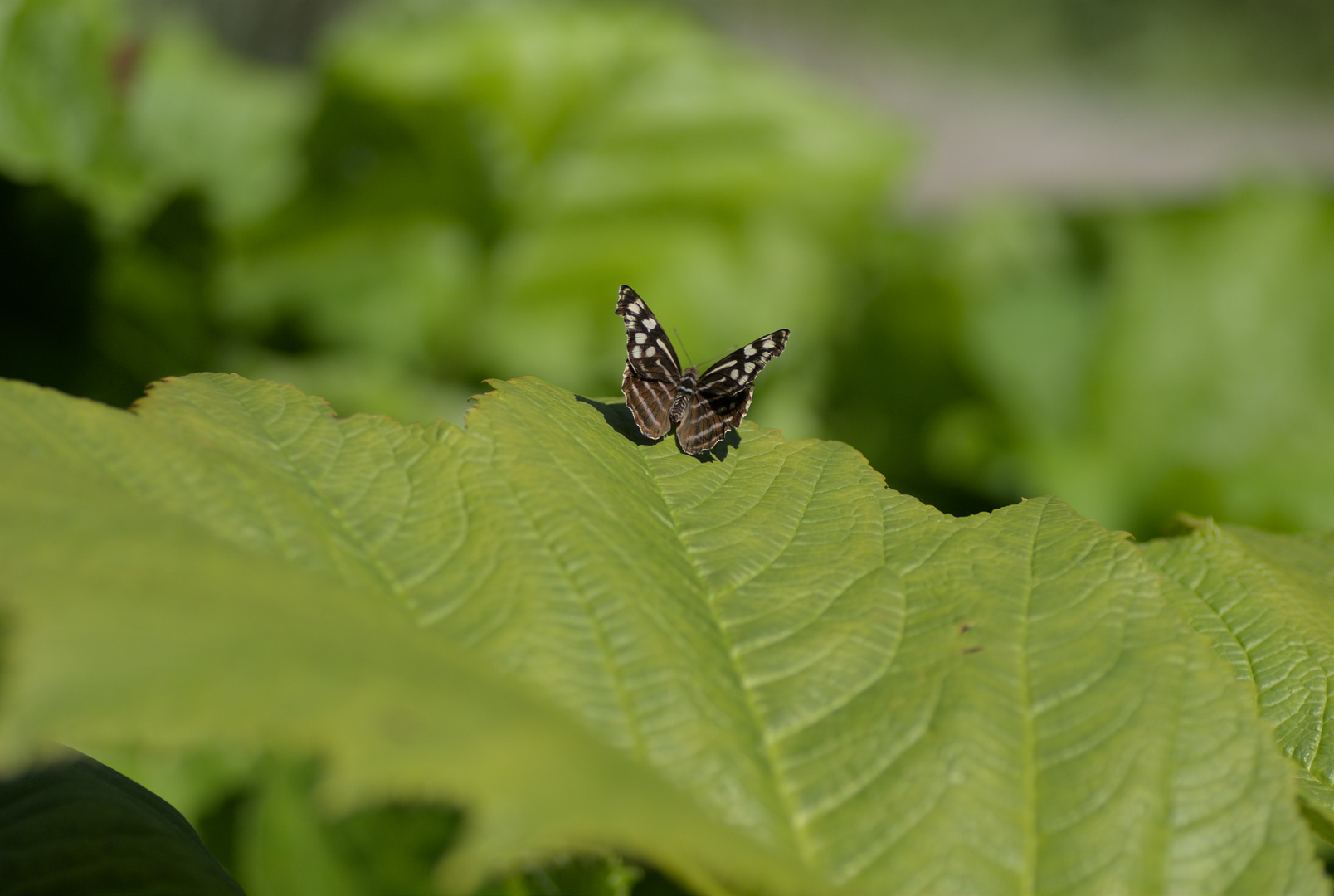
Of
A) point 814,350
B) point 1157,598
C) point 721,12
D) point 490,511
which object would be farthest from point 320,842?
point 721,12

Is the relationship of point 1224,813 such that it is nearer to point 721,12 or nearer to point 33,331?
point 33,331

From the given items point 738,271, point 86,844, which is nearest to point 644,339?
point 86,844

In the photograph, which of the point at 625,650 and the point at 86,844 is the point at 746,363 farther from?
the point at 86,844

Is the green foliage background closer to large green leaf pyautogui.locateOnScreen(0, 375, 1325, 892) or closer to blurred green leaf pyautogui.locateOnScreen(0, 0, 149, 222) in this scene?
blurred green leaf pyautogui.locateOnScreen(0, 0, 149, 222)

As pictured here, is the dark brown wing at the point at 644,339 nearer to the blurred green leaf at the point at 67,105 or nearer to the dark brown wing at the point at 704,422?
the dark brown wing at the point at 704,422

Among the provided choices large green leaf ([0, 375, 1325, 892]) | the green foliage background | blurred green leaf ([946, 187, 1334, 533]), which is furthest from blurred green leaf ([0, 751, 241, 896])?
blurred green leaf ([946, 187, 1334, 533])

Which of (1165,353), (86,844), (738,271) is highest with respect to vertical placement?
(1165,353)
